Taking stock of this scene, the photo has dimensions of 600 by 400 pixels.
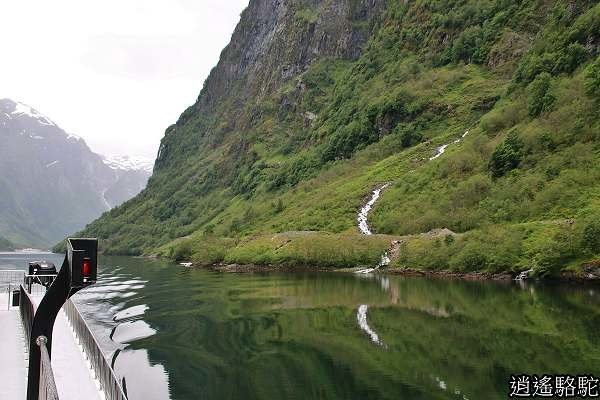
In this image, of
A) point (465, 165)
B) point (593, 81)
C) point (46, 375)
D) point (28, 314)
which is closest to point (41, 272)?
point (28, 314)

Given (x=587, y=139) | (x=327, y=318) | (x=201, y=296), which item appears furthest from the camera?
(x=587, y=139)

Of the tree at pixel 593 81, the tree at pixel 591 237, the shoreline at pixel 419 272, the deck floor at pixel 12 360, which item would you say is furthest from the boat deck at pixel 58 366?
the tree at pixel 593 81

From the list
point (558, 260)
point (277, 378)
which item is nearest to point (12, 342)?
point (277, 378)

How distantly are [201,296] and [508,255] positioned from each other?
39248mm

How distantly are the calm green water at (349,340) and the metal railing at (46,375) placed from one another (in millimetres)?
13430

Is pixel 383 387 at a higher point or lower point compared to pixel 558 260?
lower

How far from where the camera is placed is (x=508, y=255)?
7288 centimetres

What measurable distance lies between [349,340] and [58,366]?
1875cm

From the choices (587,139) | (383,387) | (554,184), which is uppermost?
(587,139)

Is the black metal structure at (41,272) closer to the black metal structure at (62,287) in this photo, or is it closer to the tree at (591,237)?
the black metal structure at (62,287)

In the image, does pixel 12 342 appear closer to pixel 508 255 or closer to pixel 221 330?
pixel 221 330

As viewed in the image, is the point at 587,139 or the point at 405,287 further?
the point at 587,139

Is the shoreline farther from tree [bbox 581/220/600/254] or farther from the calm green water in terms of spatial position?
the calm green water

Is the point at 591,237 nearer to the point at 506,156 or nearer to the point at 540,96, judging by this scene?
the point at 506,156
